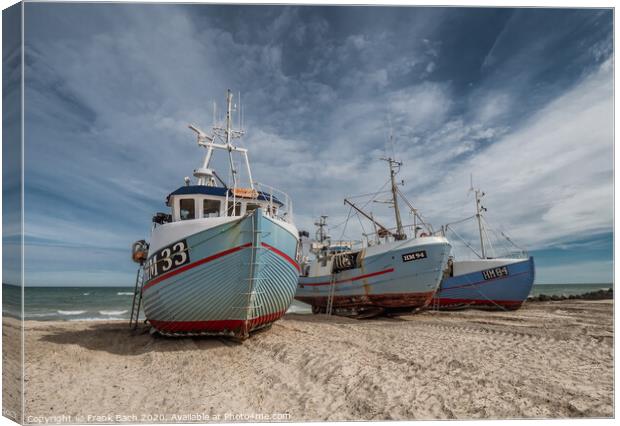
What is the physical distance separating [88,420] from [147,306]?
17.2 feet

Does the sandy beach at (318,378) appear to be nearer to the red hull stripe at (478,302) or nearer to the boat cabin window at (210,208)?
the boat cabin window at (210,208)

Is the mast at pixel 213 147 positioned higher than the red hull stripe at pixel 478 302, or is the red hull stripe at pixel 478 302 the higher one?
the mast at pixel 213 147

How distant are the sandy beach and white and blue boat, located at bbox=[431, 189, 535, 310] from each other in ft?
36.4

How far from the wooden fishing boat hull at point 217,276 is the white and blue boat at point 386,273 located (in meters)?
9.55

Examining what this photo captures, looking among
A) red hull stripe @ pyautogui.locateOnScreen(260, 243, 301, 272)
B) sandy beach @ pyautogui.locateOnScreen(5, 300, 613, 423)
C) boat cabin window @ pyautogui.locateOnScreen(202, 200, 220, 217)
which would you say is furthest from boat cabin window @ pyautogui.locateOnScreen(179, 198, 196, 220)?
sandy beach @ pyautogui.locateOnScreen(5, 300, 613, 423)

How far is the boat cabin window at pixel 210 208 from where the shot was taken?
1092 cm

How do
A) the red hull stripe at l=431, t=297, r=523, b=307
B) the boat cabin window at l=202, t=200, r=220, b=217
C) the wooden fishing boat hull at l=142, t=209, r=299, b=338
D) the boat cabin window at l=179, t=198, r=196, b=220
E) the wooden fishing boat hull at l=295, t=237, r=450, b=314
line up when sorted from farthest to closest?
the red hull stripe at l=431, t=297, r=523, b=307, the wooden fishing boat hull at l=295, t=237, r=450, b=314, the boat cabin window at l=202, t=200, r=220, b=217, the boat cabin window at l=179, t=198, r=196, b=220, the wooden fishing boat hull at l=142, t=209, r=299, b=338

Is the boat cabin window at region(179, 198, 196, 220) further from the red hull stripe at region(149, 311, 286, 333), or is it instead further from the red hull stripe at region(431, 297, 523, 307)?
the red hull stripe at region(431, 297, 523, 307)

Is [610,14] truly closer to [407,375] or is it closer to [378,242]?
[407,375]

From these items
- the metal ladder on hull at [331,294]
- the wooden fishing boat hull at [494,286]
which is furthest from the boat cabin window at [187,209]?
the wooden fishing boat hull at [494,286]

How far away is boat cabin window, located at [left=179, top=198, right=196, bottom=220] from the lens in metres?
10.8

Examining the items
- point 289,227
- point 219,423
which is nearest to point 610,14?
point 289,227

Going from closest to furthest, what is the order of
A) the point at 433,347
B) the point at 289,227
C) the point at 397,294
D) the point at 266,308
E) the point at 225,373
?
the point at 225,373 < the point at 433,347 < the point at 266,308 < the point at 289,227 < the point at 397,294

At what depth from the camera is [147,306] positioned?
392 inches
